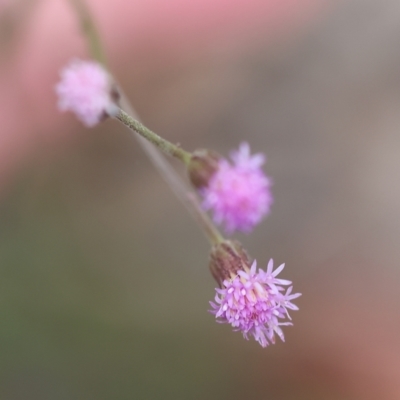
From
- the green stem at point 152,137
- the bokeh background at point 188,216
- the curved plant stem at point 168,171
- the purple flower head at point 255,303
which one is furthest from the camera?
the bokeh background at point 188,216

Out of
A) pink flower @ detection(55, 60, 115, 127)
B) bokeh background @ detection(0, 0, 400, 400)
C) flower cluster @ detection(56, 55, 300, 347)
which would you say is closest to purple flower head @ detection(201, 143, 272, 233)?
flower cluster @ detection(56, 55, 300, 347)

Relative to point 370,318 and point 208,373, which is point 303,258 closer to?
point 370,318

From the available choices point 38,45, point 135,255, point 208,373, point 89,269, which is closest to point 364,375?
point 208,373

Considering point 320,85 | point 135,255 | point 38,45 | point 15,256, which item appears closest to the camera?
point 15,256

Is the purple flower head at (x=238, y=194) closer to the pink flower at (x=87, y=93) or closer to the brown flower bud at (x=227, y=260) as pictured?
the brown flower bud at (x=227, y=260)

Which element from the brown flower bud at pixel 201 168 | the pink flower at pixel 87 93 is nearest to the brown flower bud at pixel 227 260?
the brown flower bud at pixel 201 168

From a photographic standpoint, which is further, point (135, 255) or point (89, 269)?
point (135, 255)
